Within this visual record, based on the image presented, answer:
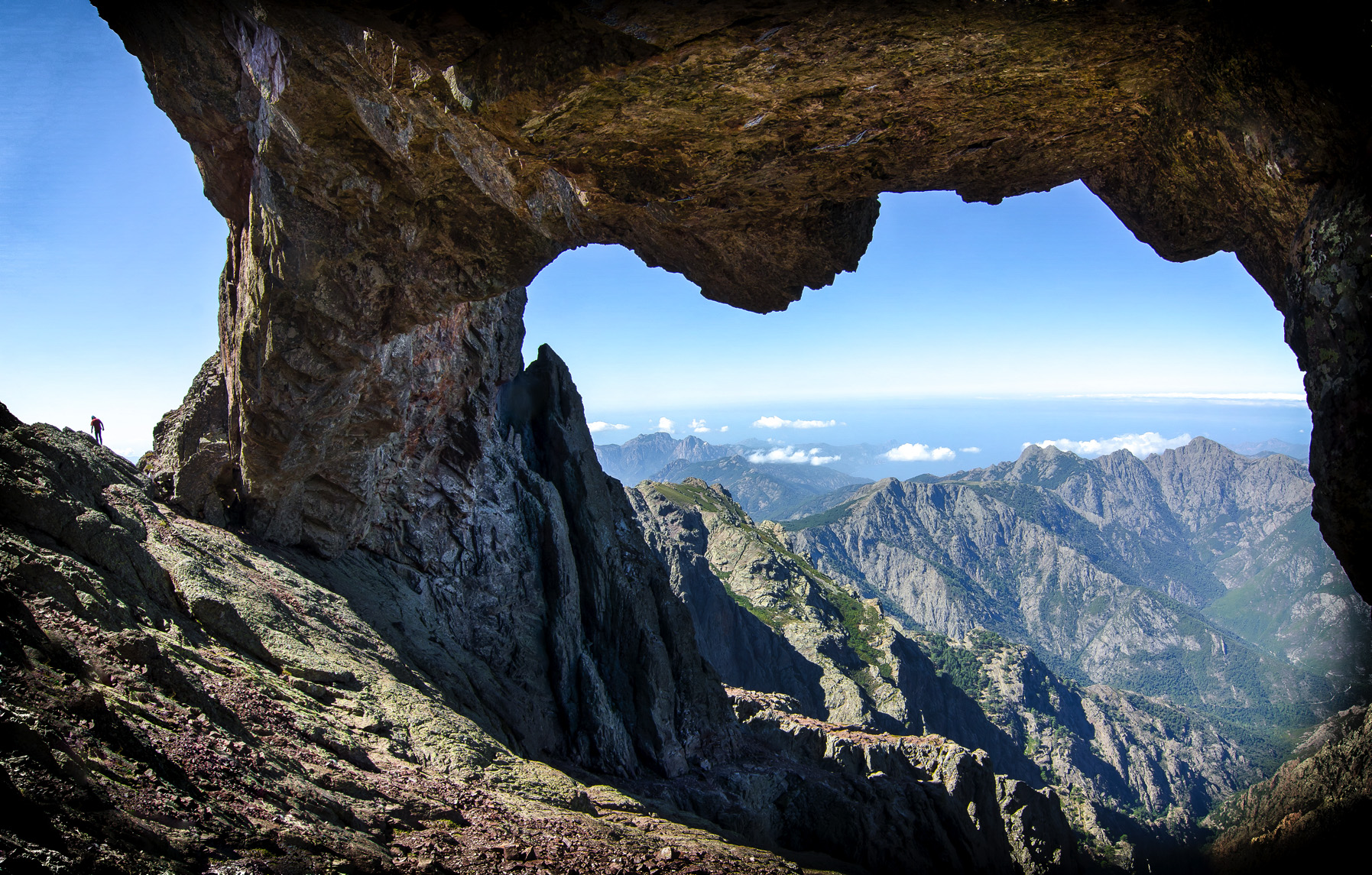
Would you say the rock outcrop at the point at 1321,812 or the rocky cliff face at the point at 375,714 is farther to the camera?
the rock outcrop at the point at 1321,812

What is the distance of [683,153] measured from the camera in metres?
15.5

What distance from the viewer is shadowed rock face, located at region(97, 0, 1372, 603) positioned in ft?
33.8

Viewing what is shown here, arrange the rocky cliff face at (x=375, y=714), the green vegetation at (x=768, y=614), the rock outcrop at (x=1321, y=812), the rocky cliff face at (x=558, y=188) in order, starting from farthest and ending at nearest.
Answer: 1. the green vegetation at (x=768, y=614)
2. the rock outcrop at (x=1321, y=812)
3. the rocky cliff face at (x=558, y=188)
4. the rocky cliff face at (x=375, y=714)

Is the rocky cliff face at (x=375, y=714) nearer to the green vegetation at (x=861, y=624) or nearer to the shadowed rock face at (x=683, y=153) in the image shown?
the shadowed rock face at (x=683, y=153)

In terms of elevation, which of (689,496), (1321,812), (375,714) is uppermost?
(375,714)

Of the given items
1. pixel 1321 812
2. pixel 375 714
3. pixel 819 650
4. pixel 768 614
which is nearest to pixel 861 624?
pixel 768 614

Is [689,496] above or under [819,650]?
above

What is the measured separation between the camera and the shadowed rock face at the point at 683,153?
406 inches

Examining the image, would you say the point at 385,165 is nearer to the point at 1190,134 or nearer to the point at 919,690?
the point at 1190,134

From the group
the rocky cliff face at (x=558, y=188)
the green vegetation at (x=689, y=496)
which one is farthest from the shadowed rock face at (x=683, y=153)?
the green vegetation at (x=689, y=496)

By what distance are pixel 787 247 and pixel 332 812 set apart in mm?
20580

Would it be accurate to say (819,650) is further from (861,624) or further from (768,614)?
(861,624)

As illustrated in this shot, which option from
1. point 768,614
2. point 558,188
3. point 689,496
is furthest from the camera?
point 689,496

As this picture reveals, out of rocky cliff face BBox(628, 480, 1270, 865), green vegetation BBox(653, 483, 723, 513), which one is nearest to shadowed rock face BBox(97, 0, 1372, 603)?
rocky cliff face BBox(628, 480, 1270, 865)
